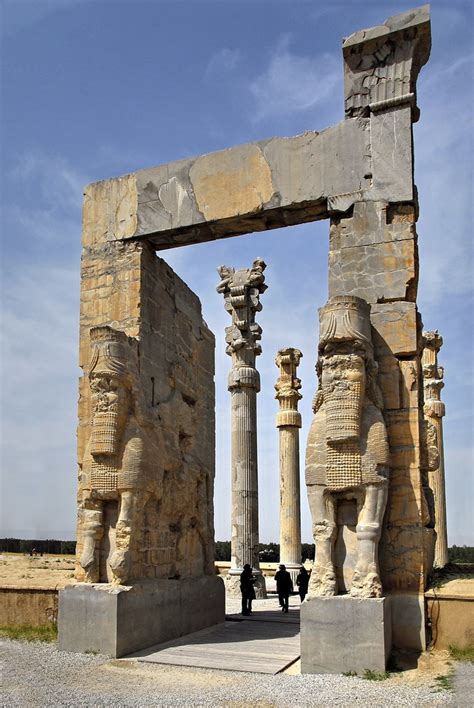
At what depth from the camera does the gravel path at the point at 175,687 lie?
18.9 feet

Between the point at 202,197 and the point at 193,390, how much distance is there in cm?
272

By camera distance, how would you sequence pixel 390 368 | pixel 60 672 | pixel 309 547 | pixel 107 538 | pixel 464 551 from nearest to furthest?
1. pixel 60 672
2. pixel 390 368
3. pixel 107 538
4. pixel 309 547
5. pixel 464 551

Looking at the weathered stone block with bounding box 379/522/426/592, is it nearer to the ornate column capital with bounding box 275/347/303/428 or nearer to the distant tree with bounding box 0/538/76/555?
the ornate column capital with bounding box 275/347/303/428

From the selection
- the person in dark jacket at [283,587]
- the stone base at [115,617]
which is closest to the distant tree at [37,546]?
the person in dark jacket at [283,587]

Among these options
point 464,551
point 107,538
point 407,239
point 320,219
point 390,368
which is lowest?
point 464,551

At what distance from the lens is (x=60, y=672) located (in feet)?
22.5

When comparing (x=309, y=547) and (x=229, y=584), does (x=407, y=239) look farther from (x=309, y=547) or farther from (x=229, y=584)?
(x=309, y=547)

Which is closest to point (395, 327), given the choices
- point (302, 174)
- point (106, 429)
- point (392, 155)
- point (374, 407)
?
point (374, 407)

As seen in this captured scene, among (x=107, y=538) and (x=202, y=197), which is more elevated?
(x=202, y=197)

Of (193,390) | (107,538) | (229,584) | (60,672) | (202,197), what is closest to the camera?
(60,672)

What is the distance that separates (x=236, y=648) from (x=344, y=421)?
10.3ft

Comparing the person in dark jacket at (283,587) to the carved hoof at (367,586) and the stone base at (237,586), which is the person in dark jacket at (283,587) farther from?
Result: the carved hoof at (367,586)

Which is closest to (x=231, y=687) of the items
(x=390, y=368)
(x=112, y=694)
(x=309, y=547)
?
(x=112, y=694)

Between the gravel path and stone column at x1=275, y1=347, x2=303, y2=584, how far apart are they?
33.7ft
